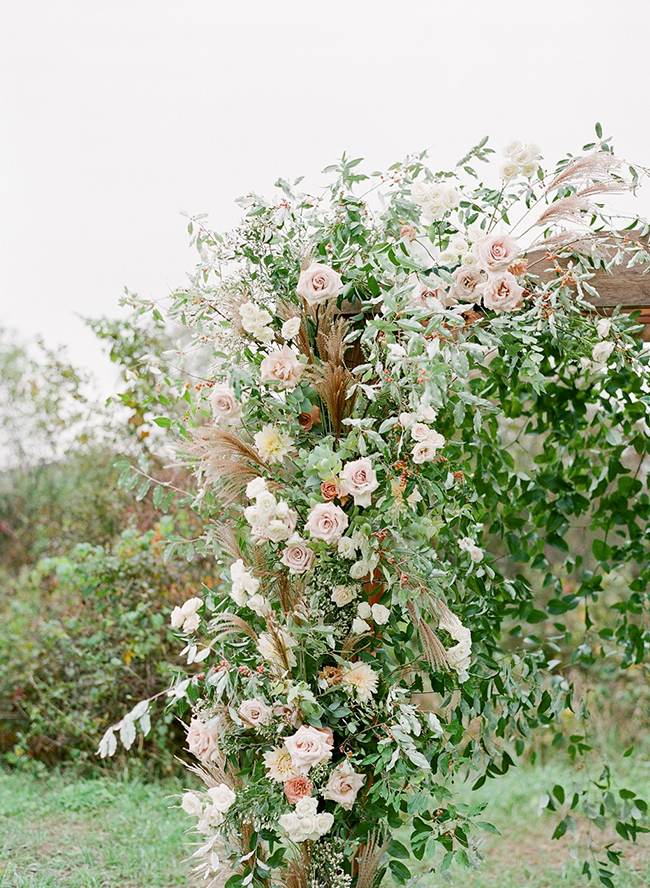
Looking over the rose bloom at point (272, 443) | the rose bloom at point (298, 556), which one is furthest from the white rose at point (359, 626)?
the rose bloom at point (272, 443)

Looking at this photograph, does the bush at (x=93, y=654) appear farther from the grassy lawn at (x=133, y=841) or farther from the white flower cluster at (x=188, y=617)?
the white flower cluster at (x=188, y=617)

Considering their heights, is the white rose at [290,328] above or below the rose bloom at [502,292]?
above

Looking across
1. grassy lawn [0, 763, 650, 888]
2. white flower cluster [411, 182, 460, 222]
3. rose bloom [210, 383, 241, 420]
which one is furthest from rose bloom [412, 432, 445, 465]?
grassy lawn [0, 763, 650, 888]

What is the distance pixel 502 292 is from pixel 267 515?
2.17 ft

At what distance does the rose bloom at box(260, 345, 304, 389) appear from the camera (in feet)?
5.29

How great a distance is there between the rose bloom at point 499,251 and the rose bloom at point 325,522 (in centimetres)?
59

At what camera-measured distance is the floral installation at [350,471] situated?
1.57 m

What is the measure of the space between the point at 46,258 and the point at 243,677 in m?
4.04

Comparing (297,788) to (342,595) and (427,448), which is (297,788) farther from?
(427,448)

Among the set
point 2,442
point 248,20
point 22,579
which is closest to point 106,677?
point 22,579

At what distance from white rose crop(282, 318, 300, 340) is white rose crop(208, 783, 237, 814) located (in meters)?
0.95

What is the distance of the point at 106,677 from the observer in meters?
3.50

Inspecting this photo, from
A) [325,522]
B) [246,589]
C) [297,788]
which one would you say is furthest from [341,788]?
[325,522]

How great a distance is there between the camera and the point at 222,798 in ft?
5.22
